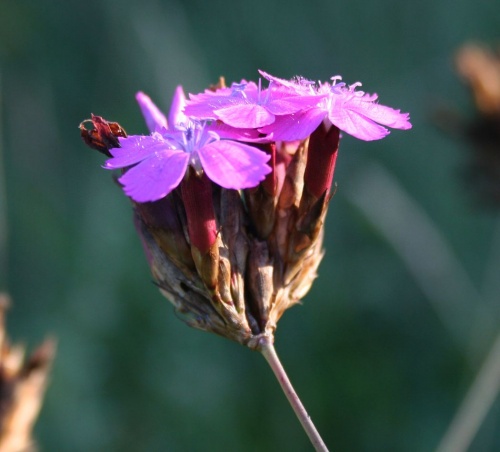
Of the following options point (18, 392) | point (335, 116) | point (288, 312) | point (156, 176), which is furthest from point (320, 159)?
point (288, 312)

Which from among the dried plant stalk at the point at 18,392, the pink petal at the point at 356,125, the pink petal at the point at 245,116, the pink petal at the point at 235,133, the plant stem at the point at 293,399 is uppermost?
the pink petal at the point at 356,125

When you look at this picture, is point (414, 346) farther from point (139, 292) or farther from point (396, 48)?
point (396, 48)

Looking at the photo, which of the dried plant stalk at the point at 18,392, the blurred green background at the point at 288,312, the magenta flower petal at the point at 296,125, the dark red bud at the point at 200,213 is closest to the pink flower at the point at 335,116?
the magenta flower petal at the point at 296,125

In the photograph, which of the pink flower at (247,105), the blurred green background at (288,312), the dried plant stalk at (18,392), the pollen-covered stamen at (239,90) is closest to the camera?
the pink flower at (247,105)

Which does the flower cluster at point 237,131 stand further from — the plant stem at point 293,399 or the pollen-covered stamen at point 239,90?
the plant stem at point 293,399

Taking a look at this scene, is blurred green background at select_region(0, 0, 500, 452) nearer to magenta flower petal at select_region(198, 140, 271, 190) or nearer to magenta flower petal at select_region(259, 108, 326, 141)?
magenta flower petal at select_region(259, 108, 326, 141)

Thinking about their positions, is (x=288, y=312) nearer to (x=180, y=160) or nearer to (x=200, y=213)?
(x=200, y=213)

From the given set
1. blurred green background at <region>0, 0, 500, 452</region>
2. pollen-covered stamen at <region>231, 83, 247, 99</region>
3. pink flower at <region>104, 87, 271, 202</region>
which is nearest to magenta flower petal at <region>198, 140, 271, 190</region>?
pink flower at <region>104, 87, 271, 202</region>

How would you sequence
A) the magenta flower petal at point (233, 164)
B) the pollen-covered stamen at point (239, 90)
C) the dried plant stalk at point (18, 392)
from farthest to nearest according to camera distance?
the dried plant stalk at point (18, 392) < the pollen-covered stamen at point (239, 90) < the magenta flower petal at point (233, 164)
